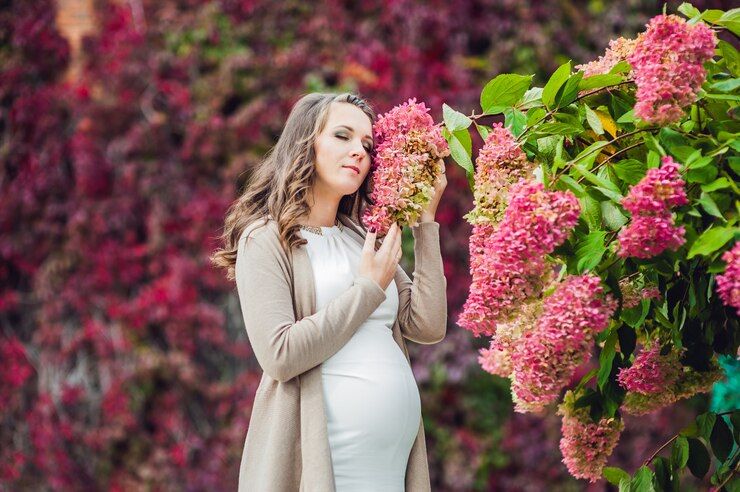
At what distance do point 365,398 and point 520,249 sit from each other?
59 centimetres

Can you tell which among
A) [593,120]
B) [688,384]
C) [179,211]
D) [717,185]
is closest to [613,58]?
[593,120]

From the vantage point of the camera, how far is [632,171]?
167cm

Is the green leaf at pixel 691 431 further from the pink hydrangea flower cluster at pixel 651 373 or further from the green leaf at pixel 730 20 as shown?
the green leaf at pixel 730 20

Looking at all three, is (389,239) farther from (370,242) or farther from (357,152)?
(357,152)

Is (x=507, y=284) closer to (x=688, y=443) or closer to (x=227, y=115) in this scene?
(x=688, y=443)

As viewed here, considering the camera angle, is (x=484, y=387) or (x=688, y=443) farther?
(x=484, y=387)

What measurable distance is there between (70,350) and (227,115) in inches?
58.7

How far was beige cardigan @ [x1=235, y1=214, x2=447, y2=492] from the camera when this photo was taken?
1907 millimetres

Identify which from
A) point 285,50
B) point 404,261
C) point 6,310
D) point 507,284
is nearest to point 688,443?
point 507,284

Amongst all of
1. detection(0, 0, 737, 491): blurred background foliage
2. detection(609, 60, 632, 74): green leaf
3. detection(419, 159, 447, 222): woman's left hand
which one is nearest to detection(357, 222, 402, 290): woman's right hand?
detection(419, 159, 447, 222): woman's left hand

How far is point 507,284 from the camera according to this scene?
1.60 metres

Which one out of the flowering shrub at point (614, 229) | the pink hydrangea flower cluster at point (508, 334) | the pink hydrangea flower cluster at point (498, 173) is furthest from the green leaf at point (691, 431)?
the pink hydrangea flower cluster at point (498, 173)

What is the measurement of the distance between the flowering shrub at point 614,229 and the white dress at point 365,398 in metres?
0.24

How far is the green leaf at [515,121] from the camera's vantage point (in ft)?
5.92
